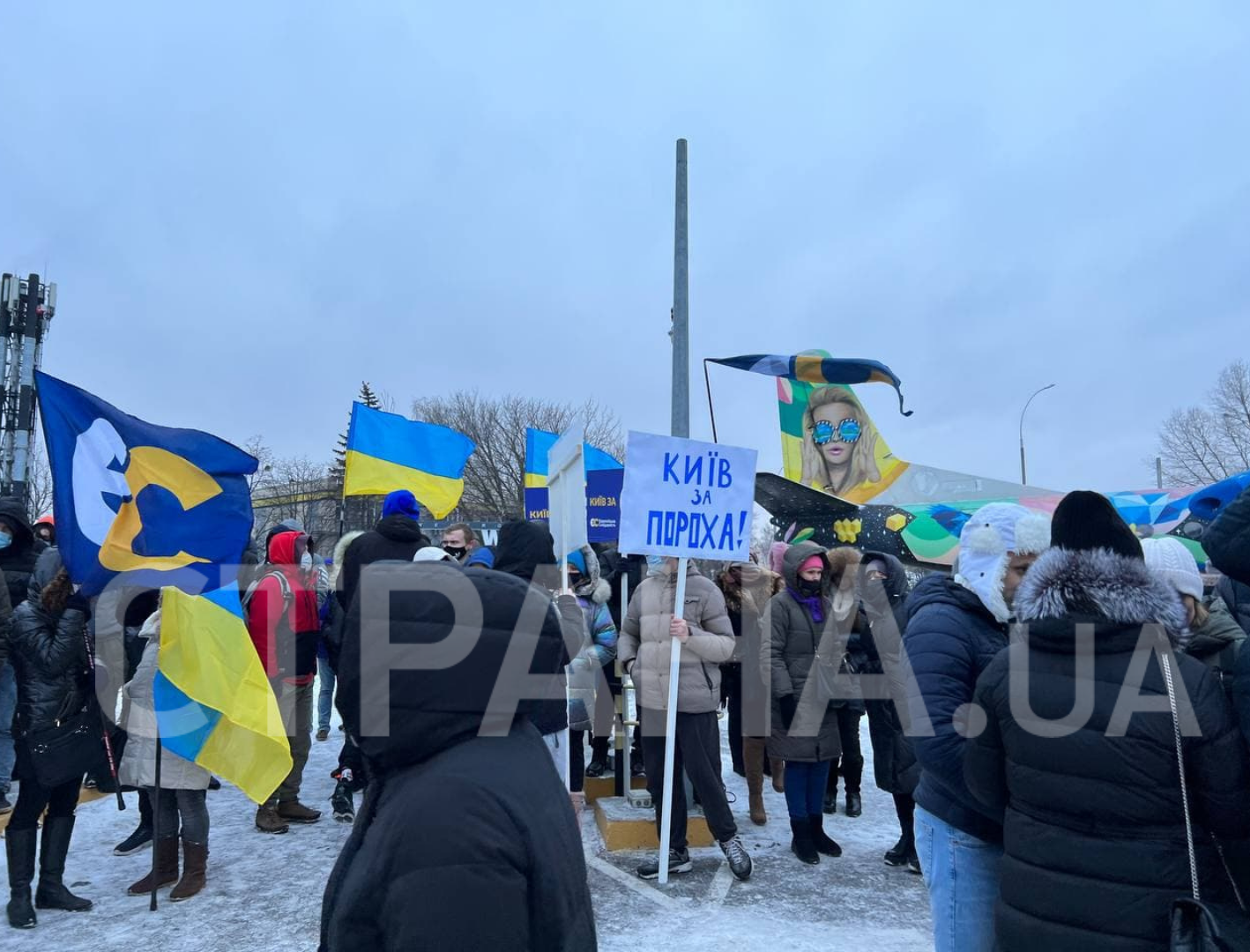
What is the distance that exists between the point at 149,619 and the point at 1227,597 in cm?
574

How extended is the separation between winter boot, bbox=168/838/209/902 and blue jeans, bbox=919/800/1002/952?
4.29m

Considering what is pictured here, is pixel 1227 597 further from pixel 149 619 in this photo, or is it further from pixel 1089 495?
pixel 149 619

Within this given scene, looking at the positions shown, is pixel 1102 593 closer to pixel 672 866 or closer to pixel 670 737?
pixel 670 737

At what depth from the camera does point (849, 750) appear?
687 cm

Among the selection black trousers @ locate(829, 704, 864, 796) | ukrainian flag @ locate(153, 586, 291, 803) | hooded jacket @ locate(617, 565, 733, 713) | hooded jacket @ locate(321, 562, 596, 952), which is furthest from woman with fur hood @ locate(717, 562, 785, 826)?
hooded jacket @ locate(321, 562, 596, 952)

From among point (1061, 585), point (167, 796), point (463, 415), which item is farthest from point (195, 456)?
point (463, 415)

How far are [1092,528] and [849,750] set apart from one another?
479 cm

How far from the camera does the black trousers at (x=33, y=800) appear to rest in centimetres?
484

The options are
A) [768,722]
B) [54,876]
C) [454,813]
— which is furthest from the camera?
[768,722]

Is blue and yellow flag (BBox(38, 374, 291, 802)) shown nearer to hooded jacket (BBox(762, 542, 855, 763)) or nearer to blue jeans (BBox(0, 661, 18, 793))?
blue jeans (BBox(0, 661, 18, 793))

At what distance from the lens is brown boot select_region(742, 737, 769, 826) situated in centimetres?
683

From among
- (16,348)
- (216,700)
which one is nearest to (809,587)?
(216,700)

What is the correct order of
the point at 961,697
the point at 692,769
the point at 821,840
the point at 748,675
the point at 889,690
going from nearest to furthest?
the point at 961,697 < the point at 692,769 < the point at 821,840 < the point at 889,690 < the point at 748,675

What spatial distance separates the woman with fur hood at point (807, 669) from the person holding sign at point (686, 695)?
1.72 feet
